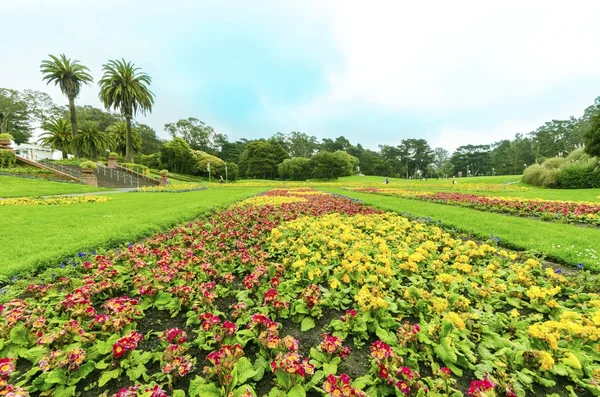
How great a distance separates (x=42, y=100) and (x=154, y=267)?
8095cm

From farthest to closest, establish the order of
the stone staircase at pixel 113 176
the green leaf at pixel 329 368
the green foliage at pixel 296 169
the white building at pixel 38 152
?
the green foliage at pixel 296 169, the white building at pixel 38 152, the stone staircase at pixel 113 176, the green leaf at pixel 329 368

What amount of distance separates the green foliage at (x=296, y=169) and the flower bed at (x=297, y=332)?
53.8 metres

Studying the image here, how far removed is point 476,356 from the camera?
205cm

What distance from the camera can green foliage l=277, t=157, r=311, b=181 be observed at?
2258 inches

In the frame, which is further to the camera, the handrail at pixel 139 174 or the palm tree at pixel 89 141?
the palm tree at pixel 89 141

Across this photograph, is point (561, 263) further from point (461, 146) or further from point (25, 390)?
point (461, 146)

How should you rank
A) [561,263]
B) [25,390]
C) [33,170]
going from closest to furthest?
[25,390]
[561,263]
[33,170]

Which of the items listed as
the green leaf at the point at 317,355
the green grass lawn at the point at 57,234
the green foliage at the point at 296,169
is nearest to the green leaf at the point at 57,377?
the green leaf at the point at 317,355

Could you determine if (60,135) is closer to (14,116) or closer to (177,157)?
(177,157)

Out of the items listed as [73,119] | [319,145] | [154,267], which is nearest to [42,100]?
[73,119]

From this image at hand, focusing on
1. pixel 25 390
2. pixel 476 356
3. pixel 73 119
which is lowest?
pixel 476 356

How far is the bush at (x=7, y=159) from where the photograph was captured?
22984 mm

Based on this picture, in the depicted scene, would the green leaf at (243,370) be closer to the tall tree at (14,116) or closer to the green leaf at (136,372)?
the green leaf at (136,372)

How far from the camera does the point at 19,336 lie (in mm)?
2107
